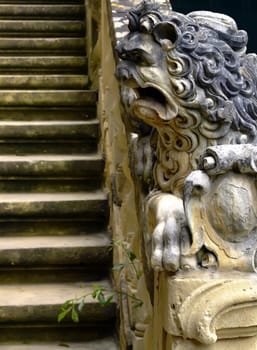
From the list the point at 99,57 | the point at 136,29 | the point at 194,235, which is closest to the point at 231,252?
the point at 194,235

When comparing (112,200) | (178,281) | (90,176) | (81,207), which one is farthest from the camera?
(90,176)

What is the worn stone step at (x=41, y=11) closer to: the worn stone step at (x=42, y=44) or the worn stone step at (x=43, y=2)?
the worn stone step at (x=43, y=2)

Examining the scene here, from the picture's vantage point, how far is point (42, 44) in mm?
6164

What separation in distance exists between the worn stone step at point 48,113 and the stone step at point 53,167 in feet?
2.16

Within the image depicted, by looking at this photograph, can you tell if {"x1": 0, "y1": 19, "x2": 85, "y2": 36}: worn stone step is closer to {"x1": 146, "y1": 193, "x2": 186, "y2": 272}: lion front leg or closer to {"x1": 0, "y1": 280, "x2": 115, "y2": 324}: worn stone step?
{"x1": 0, "y1": 280, "x2": 115, "y2": 324}: worn stone step

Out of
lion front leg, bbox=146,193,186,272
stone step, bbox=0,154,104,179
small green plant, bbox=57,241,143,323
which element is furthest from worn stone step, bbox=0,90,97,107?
lion front leg, bbox=146,193,186,272

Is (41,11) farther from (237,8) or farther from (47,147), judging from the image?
(47,147)

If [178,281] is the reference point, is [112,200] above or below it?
below

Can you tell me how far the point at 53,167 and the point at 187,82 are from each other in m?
2.47

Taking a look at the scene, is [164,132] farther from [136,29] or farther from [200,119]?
[136,29]

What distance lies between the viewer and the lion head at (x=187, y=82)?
2.32 meters

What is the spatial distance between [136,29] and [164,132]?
0.33 metres

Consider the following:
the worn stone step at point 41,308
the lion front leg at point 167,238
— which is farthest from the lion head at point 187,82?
the worn stone step at point 41,308

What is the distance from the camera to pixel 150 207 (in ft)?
7.86
